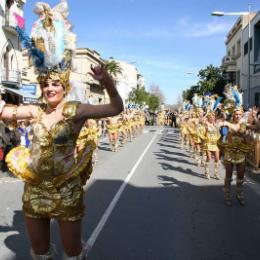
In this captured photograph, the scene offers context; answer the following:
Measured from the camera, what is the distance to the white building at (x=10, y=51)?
28688mm

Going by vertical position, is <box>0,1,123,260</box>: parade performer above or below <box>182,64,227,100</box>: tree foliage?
below

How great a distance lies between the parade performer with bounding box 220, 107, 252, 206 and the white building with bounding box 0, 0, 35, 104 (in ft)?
72.2

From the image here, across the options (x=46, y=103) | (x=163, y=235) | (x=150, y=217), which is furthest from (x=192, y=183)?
(x=46, y=103)

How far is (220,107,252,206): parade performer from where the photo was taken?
24.8 feet

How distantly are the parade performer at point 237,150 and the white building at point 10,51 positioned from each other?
2201cm

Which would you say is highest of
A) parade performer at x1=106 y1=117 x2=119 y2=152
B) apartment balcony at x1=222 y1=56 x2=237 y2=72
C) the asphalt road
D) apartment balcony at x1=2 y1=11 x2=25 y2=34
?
apartment balcony at x1=2 y1=11 x2=25 y2=34

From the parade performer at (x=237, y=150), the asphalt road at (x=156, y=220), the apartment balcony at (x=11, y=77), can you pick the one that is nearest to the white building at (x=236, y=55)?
the apartment balcony at (x=11, y=77)

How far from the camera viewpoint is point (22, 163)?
3609 mm

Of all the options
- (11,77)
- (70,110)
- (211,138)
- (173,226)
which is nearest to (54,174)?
(70,110)

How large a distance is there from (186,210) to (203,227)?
105 cm

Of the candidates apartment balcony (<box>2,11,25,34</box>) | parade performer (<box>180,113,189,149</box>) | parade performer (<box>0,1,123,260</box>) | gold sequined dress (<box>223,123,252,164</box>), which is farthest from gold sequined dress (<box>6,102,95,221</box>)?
apartment balcony (<box>2,11,25,34</box>)

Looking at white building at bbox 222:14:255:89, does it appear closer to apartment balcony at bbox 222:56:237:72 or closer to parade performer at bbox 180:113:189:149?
apartment balcony at bbox 222:56:237:72

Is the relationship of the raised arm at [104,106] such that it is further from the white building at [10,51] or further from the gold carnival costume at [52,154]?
the white building at [10,51]

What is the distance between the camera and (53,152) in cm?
353
